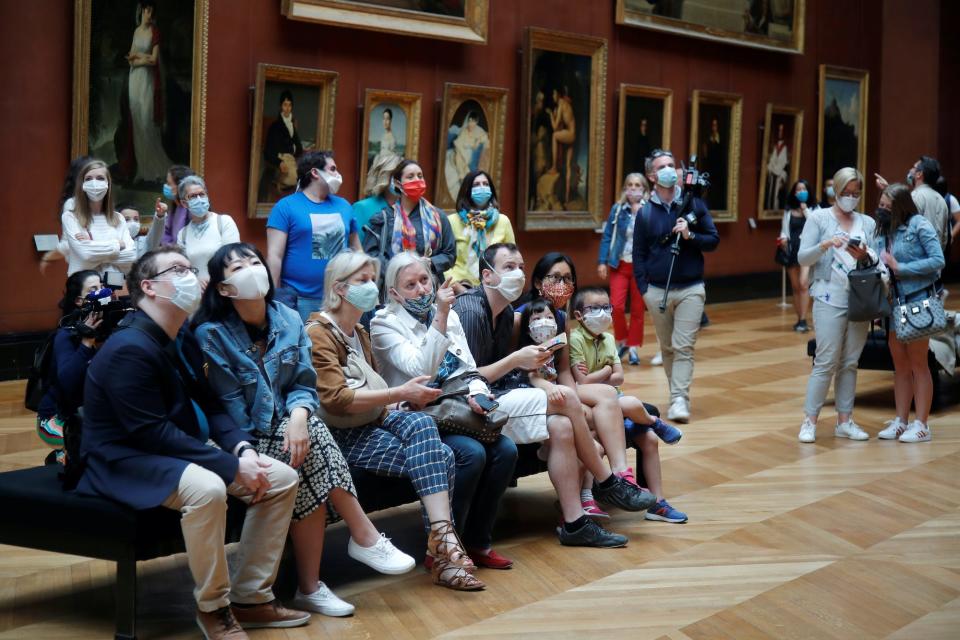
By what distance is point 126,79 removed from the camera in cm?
1106

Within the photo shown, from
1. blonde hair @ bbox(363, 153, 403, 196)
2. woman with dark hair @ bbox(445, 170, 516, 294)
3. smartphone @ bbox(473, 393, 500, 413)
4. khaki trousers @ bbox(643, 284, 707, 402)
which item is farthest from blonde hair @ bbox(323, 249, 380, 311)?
khaki trousers @ bbox(643, 284, 707, 402)

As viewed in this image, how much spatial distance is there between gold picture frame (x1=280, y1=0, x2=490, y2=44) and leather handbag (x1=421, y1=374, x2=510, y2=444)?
23.7ft

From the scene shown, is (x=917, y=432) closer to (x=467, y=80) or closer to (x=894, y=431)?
(x=894, y=431)

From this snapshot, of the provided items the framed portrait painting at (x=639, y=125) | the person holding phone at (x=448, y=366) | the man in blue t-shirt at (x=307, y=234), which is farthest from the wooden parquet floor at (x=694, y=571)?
the framed portrait painting at (x=639, y=125)

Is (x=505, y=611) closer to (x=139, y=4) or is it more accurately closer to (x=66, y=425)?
(x=66, y=425)

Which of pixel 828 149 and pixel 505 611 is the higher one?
pixel 828 149

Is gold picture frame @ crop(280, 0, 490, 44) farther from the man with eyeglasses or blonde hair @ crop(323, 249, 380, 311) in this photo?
blonde hair @ crop(323, 249, 380, 311)

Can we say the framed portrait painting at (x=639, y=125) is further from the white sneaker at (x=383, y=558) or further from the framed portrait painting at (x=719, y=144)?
the white sneaker at (x=383, y=558)

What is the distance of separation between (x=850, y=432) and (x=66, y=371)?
5939 millimetres

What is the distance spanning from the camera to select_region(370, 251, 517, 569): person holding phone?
583cm

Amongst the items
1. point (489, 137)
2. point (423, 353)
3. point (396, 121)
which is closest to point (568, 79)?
point (489, 137)

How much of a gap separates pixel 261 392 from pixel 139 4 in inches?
272

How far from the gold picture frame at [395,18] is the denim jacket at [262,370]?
7490mm

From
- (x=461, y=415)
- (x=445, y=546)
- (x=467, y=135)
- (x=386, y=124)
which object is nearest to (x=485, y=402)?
(x=461, y=415)
